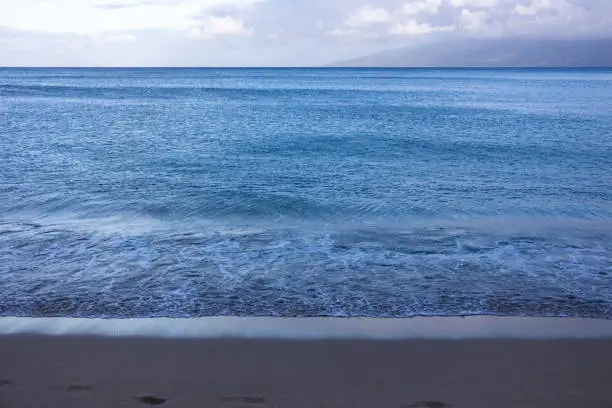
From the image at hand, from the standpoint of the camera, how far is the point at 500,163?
2928 centimetres

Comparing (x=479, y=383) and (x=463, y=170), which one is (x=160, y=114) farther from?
(x=479, y=383)

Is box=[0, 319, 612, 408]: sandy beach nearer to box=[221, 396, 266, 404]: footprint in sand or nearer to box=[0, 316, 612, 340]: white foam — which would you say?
box=[221, 396, 266, 404]: footprint in sand

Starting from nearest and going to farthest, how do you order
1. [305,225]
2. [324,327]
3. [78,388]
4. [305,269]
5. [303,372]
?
[78,388]
[303,372]
[324,327]
[305,269]
[305,225]

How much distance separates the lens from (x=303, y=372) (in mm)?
8836

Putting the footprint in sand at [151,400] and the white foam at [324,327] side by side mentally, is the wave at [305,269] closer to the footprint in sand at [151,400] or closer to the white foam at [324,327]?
the white foam at [324,327]

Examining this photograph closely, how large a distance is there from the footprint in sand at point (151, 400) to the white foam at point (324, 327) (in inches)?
81.6

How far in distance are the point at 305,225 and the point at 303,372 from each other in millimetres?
9449

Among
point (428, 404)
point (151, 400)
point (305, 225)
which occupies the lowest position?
point (428, 404)

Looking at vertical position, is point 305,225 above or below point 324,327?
above

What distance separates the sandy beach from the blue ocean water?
1510 millimetres

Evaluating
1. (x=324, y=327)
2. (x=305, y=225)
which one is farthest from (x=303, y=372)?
(x=305, y=225)

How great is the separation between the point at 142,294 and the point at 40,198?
1151 centimetres

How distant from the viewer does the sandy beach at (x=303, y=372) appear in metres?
8.03

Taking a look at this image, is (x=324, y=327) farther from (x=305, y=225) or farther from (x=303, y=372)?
(x=305, y=225)
